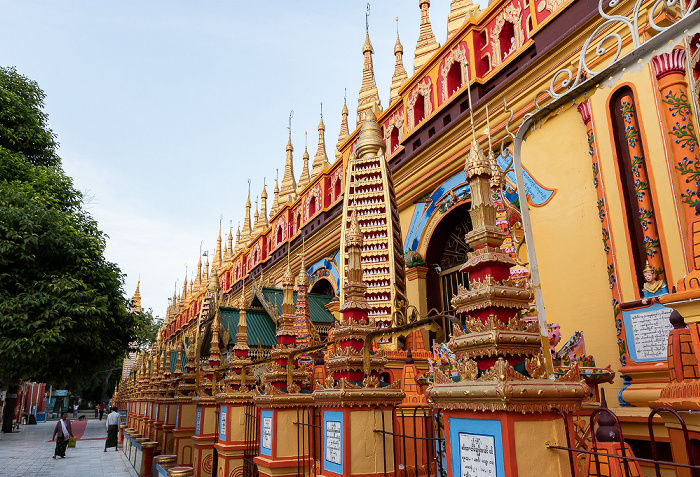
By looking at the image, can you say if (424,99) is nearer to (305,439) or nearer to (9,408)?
(305,439)

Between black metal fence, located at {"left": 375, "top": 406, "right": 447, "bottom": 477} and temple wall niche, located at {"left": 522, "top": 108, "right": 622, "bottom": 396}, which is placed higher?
temple wall niche, located at {"left": 522, "top": 108, "right": 622, "bottom": 396}

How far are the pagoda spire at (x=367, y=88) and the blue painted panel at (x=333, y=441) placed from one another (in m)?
11.2

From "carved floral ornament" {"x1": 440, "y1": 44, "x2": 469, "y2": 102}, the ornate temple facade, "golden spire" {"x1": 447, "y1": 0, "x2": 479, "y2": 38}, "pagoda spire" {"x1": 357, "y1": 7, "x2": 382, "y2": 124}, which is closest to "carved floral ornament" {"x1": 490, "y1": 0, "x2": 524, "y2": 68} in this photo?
the ornate temple facade

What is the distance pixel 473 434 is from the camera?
120 inches

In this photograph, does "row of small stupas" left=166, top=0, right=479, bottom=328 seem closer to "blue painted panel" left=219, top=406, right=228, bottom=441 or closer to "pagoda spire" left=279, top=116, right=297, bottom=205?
"pagoda spire" left=279, top=116, right=297, bottom=205

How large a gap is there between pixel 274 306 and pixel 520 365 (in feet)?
45.8

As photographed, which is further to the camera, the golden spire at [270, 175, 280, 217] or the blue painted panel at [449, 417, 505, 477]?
the golden spire at [270, 175, 280, 217]

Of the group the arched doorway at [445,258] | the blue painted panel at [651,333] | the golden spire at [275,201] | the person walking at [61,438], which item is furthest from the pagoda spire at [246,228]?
the blue painted panel at [651,333]

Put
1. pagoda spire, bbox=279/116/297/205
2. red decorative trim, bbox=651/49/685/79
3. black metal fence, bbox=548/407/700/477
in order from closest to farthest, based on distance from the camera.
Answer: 1. black metal fence, bbox=548/407/700/477
2. red decorative trim, bbox=651/49/685/79
3. pagoda spire, bbox=279/116/297/205

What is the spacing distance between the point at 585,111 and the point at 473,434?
6086 mm

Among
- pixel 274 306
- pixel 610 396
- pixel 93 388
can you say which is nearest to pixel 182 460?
pixel 274 306

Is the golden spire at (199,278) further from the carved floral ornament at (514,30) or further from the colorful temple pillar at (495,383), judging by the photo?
the colorful temple pillar at (495,383)

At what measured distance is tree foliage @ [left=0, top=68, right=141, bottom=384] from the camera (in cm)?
1426

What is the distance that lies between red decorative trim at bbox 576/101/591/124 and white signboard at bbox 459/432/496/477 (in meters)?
5.97
